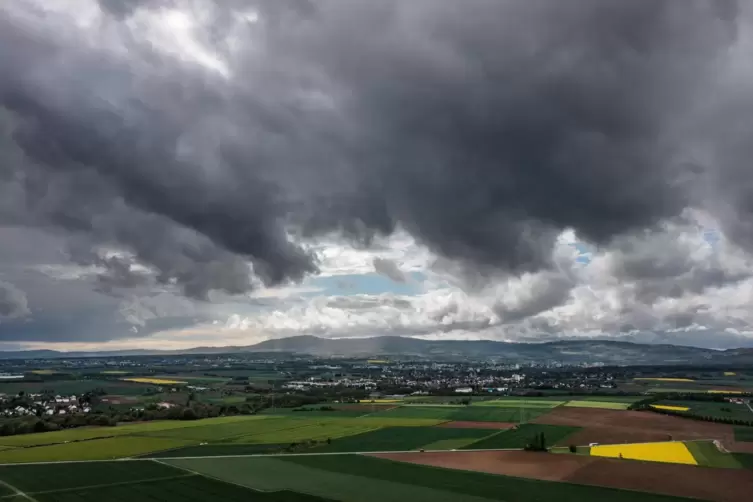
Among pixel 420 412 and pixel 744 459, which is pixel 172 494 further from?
pixel 420 412

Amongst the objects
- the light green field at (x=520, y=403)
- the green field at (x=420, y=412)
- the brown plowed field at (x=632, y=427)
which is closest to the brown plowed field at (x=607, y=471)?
the brown plowed field at (x=632, y=427)

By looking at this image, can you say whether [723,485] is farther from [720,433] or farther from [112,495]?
[112,495]

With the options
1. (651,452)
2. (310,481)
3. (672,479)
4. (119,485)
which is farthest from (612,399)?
(119,485)

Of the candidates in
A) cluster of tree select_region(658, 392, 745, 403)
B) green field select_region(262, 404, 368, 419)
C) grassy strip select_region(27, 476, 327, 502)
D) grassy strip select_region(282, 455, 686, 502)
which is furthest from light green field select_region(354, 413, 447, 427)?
cluster of tree select_region(658, 392, 745, 403)

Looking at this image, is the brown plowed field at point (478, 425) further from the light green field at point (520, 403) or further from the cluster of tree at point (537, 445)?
the light green field at point (520, 403)

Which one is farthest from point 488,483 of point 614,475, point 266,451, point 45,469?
point 45,469

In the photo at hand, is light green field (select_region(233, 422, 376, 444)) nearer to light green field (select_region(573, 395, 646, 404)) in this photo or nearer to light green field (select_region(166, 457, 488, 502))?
light green field (select_region(166, 457, 488, 502))

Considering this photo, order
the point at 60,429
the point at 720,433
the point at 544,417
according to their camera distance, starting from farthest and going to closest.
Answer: the point at 544,417, the point at 60,429, the point at 720,433
